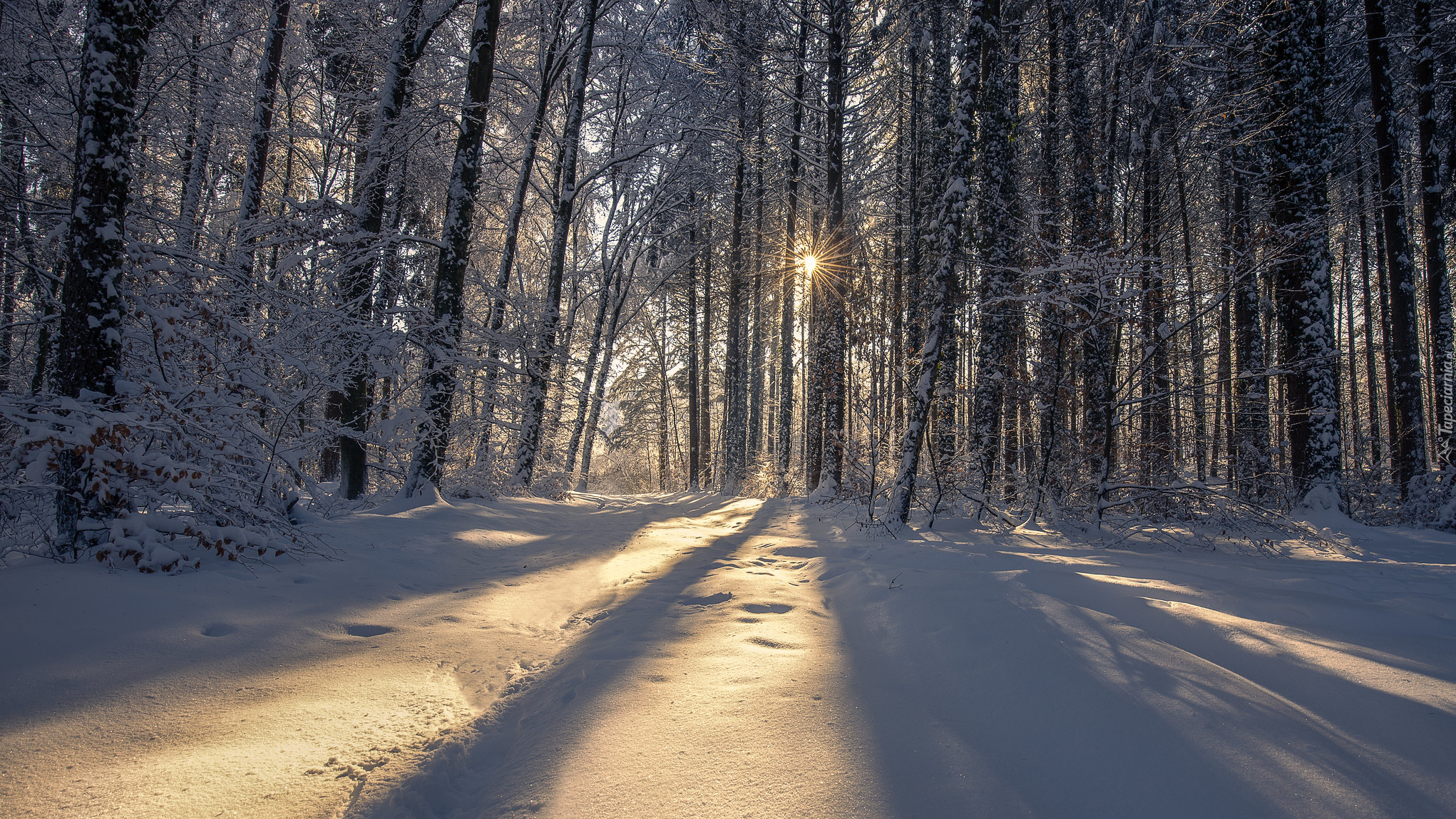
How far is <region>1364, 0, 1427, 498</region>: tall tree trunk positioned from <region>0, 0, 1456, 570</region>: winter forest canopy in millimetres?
80

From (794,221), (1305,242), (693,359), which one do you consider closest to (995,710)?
(1305,242)

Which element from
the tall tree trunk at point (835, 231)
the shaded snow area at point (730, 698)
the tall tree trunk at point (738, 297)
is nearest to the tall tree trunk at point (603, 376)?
the tall tree trunk at point (738, 297)

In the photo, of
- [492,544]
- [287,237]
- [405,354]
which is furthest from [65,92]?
[492,544]

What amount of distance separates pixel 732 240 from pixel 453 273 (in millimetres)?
9958

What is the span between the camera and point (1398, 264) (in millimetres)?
8867

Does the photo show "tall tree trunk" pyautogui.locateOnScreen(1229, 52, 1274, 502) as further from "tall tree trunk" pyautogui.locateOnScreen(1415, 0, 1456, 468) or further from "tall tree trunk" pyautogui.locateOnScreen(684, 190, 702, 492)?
"tall tree trunk" pyautogui.locateOnScreen(684, 190, 702, 492)

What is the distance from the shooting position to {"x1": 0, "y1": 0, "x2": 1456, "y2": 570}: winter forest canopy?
3.38 metres

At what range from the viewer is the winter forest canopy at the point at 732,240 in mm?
3377

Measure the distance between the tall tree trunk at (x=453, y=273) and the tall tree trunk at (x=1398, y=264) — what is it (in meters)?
13.5

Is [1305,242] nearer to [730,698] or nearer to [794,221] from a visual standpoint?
[794,221]

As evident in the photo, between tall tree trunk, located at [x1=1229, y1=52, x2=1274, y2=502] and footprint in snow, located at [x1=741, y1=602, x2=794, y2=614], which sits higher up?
tall tree trunk, located at [x1=1229, y1=52, x2=1274, y2=502]

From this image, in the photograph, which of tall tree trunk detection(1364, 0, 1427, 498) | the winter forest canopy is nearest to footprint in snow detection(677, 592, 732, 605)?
the winter forest canopy

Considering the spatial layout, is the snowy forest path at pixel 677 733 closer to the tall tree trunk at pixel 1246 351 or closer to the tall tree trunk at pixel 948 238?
the tall tree trunk at pixel 948 238

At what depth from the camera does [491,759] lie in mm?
1989
